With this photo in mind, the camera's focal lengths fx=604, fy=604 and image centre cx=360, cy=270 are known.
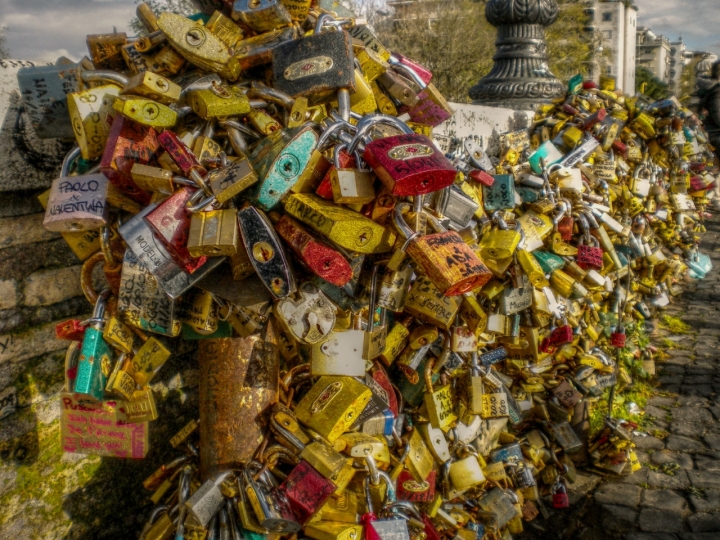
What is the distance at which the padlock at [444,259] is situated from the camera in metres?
1.40

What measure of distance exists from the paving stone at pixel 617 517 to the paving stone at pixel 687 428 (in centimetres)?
104

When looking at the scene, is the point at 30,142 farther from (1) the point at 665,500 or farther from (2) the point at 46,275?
(1) the point at 665,500

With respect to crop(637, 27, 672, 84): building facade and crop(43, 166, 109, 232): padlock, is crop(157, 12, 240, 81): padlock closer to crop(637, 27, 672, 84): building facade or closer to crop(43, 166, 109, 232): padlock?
crop(43, 166, 109, 232): padlock

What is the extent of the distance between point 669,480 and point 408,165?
2621mm

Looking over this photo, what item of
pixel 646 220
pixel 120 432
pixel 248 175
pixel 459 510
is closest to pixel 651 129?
pixel 646 220

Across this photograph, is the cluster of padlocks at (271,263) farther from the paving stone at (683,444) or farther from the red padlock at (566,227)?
the paving stone at (683,444)

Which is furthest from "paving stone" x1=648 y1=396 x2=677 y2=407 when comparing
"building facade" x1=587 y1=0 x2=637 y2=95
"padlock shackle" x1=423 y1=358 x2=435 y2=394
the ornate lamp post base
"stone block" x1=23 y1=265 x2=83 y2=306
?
"building facade" x1=587 y1=0 x2=637 y2=95

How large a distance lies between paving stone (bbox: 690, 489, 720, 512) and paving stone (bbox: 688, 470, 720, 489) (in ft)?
0.22

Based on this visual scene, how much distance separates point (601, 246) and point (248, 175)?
229 cm

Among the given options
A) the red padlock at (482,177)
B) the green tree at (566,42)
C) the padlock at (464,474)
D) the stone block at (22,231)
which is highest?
the stone block at (22,231)

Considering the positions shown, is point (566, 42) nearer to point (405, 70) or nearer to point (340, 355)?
point (405, 70)

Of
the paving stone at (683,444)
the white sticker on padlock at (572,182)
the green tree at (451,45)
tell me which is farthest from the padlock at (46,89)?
the green tree at (451,45)

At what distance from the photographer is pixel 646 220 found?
4.66m

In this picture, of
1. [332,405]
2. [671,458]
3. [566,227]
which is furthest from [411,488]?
[671,458]
